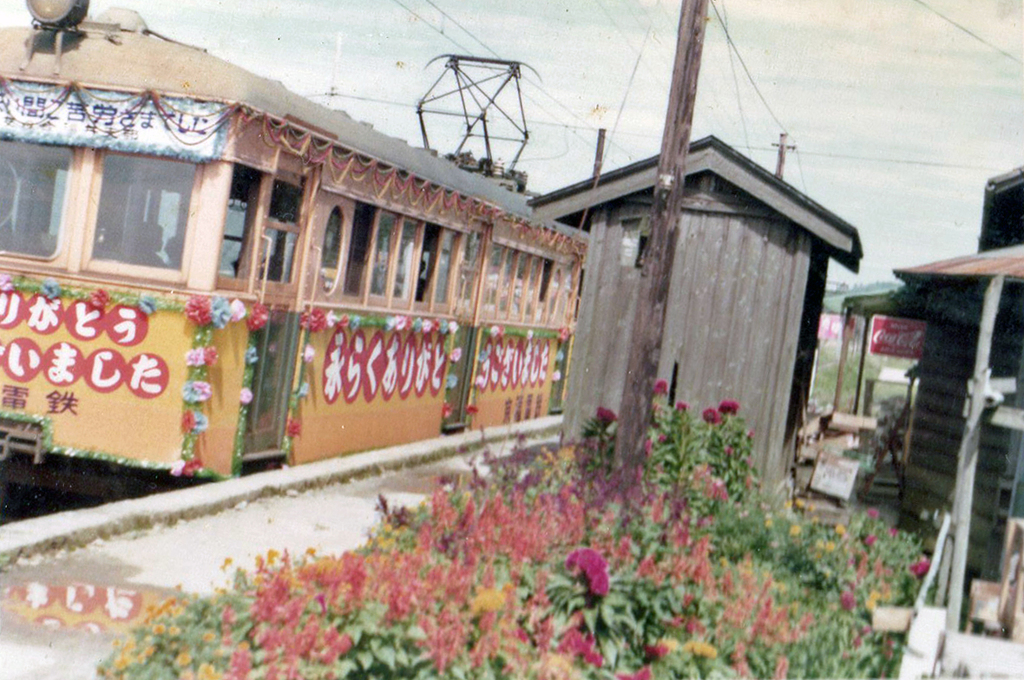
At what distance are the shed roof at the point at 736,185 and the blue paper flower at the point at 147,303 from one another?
164 inches

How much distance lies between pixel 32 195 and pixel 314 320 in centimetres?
248

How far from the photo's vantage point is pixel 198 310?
762 centimetres

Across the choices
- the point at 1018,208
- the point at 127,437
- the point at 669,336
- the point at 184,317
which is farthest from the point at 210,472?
the point at 1018,208

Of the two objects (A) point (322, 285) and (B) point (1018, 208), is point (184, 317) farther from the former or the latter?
(B) point (1018, 208)

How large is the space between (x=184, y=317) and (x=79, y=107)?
1.74m

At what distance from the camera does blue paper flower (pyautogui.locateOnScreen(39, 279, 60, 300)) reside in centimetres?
769

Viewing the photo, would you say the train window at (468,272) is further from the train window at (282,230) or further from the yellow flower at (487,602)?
the yellow flower at (487,602)

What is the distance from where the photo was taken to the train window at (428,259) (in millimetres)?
11852

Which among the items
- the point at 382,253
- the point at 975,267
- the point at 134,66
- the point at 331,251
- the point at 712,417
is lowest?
the point at 712,417

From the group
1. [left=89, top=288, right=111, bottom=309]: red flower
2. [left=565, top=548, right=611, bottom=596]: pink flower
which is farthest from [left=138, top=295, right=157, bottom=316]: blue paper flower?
[left=565, top=548, right=611, bottom=596]: pink flower

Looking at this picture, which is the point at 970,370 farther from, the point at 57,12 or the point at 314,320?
the point at 57,12

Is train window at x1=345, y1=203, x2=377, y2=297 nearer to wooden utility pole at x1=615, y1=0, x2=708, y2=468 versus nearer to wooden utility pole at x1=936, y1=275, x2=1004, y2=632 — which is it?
wooden utility pole at x1=615, y1=0, x2=708, y2=468

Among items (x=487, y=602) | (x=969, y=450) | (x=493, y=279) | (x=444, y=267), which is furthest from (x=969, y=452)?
(x=493, y=279)

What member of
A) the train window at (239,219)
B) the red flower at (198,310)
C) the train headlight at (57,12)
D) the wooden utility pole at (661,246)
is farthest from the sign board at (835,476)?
the train headlight at (57,12)
